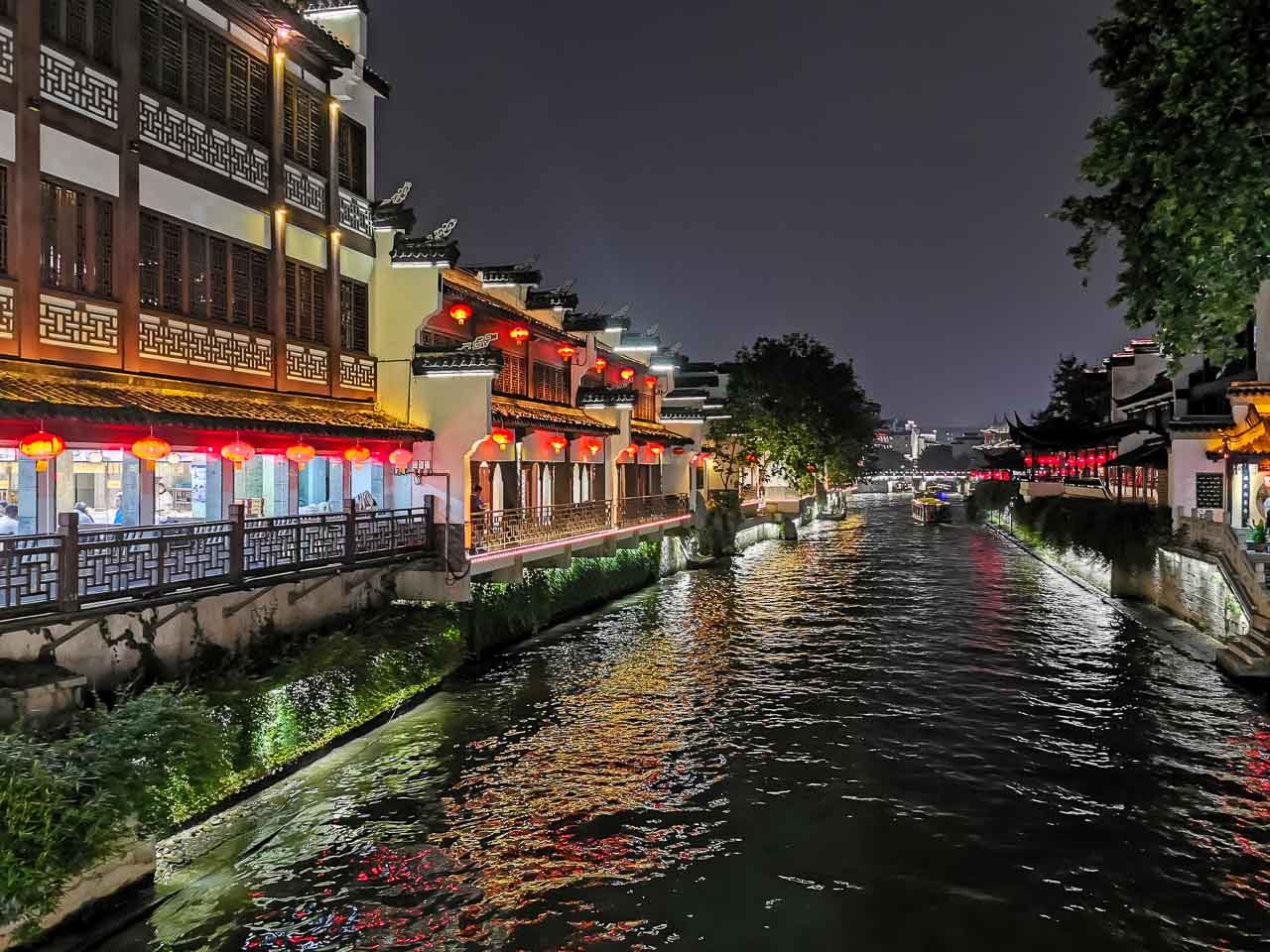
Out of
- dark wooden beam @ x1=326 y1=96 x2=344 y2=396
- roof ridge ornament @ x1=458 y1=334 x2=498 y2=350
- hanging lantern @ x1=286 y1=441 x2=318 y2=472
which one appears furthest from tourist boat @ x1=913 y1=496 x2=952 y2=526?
hanging lantern @ x1=286 y1=441 x2=318 y2=472

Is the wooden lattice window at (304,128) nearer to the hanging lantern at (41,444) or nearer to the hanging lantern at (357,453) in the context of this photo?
the hanging lantern at (357,453)

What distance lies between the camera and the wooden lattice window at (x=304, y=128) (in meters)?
18.9

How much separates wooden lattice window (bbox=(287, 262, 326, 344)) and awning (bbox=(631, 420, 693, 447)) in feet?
59.7

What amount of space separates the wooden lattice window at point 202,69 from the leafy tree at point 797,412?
37.0m

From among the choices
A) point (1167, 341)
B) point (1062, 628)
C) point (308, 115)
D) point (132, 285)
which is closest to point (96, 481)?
point (132, 285)

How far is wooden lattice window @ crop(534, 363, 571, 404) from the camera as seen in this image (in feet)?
106

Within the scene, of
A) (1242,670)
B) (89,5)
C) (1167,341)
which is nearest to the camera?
(89,5)

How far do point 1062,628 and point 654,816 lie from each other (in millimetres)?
18345

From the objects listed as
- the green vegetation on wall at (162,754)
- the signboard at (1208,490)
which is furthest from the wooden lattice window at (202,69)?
the signboard at (1208,490)

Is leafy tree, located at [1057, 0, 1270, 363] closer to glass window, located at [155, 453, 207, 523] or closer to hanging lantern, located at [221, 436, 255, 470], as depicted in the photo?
hanging lantern, located at [221, 436, 255, 470]

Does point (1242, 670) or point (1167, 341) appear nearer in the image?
point (1167, 341)

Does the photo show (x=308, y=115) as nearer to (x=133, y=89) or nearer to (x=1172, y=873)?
(x=133, y=89)

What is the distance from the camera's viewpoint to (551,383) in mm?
33406

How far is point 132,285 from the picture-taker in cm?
1465
